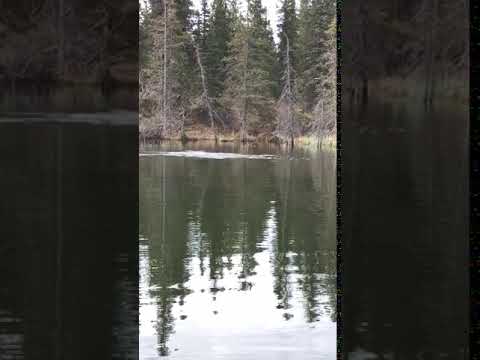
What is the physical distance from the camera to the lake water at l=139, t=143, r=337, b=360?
14164 mm

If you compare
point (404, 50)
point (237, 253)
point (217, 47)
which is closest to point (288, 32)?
point (217, 47)

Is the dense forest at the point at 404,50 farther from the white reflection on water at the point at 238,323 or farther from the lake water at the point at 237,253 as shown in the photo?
the white reflection on water at the point at 238,323

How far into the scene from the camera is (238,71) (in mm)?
17594

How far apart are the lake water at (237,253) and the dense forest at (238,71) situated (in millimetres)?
962

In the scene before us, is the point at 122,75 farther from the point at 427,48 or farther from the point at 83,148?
the point at 427,48

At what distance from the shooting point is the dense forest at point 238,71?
1702 cm

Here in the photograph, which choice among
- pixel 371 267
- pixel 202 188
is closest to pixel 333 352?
pixel 202 188

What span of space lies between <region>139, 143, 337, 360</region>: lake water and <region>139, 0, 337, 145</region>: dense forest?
3.16 feet

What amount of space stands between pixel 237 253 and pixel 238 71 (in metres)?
4.82

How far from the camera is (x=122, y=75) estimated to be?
2139 millimetres

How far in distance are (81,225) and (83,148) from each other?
0.83 ft

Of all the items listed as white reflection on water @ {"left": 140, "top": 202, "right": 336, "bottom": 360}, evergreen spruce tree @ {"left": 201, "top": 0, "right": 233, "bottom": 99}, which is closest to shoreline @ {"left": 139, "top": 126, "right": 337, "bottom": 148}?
evergreen spruce tree @ {"left": 201, "top": 0, "right": 233, "bottom": 99}
